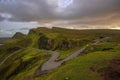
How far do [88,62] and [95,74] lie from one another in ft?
45.6

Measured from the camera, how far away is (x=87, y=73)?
5762 cm

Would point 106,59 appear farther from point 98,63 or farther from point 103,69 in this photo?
point 103,69

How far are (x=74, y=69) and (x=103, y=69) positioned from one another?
27.7 feet

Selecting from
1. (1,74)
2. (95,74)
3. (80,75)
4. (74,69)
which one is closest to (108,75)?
(95,74)

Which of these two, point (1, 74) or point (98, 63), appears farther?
point (1, 74)

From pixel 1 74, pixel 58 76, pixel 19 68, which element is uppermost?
pixel 58 76

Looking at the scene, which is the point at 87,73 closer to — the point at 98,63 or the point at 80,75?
the point at 80,75

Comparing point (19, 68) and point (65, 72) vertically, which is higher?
point (65, 72)

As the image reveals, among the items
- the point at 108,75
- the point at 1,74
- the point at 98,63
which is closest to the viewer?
the point at 108,75

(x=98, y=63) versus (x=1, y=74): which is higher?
(x=98, y=63)

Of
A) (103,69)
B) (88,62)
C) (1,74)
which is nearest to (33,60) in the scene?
(1,74)

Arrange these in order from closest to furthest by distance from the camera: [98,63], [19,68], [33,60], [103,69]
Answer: [103,69] < [98,63] < [33,60] < [19,68]

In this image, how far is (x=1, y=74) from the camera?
19300cm

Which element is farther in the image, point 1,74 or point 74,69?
point 1,74
